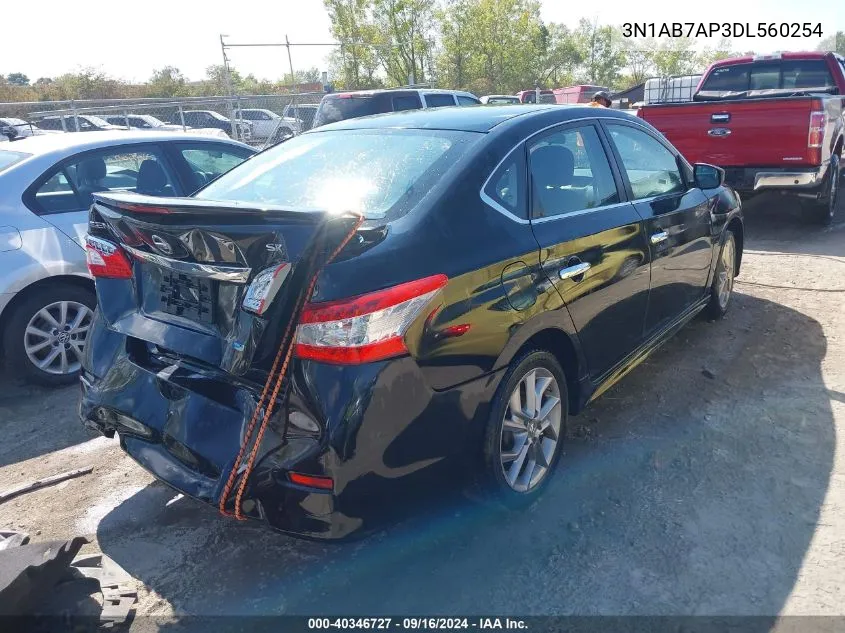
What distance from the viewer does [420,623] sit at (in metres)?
2.47

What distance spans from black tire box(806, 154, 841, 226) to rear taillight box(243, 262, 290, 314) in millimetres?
7860

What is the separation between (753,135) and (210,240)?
6.92 meters

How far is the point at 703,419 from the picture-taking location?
3891 mm

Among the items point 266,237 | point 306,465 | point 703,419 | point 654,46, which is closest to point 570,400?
point 703,419

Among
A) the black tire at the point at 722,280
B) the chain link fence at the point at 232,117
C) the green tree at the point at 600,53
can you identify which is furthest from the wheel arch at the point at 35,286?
the green tree at the point at 600,53

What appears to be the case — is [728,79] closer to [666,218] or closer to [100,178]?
[666,218]

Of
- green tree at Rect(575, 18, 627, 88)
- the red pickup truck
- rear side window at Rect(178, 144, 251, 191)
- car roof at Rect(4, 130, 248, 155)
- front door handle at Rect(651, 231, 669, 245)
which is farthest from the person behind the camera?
green tree at Rect(575, 18, 627, 88)

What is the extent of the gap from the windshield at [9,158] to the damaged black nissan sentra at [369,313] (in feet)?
7.05

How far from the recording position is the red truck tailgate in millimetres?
7230

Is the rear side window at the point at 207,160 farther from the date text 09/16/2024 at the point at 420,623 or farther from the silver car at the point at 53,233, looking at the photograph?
the date text 09/16/2024 at the point at 420,623

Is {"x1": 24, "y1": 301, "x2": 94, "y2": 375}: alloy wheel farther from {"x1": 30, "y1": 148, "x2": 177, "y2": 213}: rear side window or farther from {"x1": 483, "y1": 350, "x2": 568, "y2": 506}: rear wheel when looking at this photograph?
{"x1": 483, "y1": 350, "x2": 568, "y2": 506}: rear wheel

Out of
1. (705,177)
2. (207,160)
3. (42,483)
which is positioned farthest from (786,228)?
(42,483)

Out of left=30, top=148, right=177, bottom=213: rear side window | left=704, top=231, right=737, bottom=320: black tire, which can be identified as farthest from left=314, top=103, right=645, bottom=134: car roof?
left=30, top=148, right=177, bottom=213: rear side window

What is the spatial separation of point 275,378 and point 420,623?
3.42 feet
